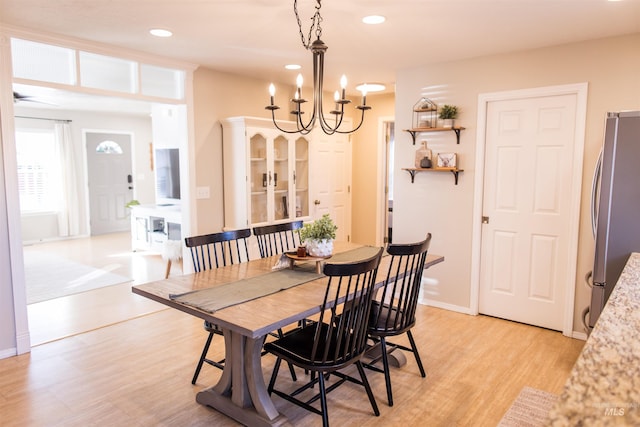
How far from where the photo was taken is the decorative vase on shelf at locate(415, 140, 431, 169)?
13.7ft

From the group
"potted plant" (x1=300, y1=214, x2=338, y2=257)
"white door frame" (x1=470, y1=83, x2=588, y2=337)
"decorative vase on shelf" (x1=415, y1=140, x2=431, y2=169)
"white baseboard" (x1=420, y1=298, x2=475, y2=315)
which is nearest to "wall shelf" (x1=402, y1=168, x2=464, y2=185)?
"decorative vase on shelf" (x1=415, y1=140, x2=431, y2=169)

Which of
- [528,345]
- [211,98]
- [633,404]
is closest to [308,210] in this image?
[211,98]

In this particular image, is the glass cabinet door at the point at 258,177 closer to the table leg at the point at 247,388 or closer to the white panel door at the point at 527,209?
the white panel door at the point at 527,209

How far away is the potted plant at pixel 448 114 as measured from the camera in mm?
4008

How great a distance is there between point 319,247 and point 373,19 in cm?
155

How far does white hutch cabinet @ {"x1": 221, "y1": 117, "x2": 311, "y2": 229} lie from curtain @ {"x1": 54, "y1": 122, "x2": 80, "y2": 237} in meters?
4.87

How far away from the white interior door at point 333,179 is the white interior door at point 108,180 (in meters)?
5.10

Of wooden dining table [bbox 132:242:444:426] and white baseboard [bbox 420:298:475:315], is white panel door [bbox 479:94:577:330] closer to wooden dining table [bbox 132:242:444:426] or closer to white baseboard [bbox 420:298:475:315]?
white baseboard [bbox 420:298:475:315]

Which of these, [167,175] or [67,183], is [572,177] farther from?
[67,183]

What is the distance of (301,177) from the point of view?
16.8 ft

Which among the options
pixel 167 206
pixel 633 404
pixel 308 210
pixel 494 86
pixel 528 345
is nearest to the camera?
pixel 633 404

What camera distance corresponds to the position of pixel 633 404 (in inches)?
32.9

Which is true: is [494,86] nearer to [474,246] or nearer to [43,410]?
[474,246]

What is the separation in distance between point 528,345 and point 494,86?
2.19 meters
